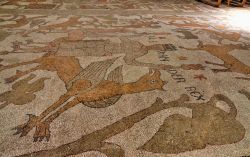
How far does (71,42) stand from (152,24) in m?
1.36

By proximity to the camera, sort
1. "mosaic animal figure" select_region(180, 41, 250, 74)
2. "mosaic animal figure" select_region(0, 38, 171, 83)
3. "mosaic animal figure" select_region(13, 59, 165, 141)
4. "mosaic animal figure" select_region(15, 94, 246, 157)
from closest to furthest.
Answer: "mosaic animal figure" select_region(15, 94, 246, 157), "mosaic animal figure" select_region(13, 59, 165, 141), "mosaic animal figure" select_region(0, 38, 171, 83), "mosaic animal figure" select_region(180, 41, 250, 74)

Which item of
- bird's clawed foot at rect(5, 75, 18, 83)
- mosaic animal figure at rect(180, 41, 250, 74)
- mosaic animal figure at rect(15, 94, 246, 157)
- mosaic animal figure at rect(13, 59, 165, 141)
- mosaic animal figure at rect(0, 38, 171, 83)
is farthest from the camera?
mosaic animal figure at rect(180, 41, 250, 74)

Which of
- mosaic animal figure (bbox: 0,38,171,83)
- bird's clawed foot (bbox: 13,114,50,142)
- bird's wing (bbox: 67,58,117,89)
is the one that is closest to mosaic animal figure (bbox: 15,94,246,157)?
bird's clawed foot (bbox: 13,114,50,142)

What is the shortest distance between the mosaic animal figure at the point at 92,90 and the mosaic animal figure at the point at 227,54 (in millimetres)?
692

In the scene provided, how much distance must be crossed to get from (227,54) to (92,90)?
59.1 inches

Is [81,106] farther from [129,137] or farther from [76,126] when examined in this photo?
[129,137]

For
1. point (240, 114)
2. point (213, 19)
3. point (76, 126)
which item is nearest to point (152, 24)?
point (213, 19)

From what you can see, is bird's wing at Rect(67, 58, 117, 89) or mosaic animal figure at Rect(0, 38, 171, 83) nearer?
bird's wing at Rect(67, 58, 117, 89)

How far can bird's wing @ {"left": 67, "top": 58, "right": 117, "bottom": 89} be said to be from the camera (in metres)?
1.71

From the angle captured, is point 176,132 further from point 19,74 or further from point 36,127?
point 19,74

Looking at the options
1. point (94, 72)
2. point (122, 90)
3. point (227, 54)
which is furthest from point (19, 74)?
point (227, 54)

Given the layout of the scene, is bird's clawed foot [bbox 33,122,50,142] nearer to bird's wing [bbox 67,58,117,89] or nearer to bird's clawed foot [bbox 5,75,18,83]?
bird's wing [bbox 67,58,117,89]

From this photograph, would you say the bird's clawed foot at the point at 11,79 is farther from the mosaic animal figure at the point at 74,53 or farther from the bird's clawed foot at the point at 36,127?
the bird's clawed foot at the point at 36,127

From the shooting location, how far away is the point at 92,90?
5.21 ft
